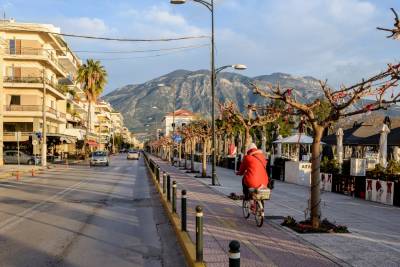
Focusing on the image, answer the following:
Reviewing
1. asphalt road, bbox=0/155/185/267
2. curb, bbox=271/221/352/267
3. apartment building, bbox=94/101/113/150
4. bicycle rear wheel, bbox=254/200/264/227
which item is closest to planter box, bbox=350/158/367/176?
asphalt road, bbox=0/155/185/267

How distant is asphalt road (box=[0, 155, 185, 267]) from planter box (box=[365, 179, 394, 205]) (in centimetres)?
763

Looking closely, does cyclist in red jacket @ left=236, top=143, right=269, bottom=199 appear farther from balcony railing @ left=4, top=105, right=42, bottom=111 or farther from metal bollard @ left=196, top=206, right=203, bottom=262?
balcony railing @ left=4, top=105, right=42, bottom=111

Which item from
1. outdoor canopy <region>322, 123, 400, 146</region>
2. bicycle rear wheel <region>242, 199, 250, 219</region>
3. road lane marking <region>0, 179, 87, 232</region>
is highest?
outdoor canopy <region>322, 123, 400, 146</region>

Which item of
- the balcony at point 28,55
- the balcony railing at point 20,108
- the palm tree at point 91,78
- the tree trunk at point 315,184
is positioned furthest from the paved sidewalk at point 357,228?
the palm tree at point 91,78

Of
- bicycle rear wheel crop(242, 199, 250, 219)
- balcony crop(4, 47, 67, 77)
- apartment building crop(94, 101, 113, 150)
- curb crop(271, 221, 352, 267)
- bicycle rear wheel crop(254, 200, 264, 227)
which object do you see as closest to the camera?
curb crop(271, 221, 352, 267)

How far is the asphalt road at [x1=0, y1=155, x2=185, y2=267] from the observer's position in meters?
8.34

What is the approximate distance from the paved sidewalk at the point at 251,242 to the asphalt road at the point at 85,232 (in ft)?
2.28

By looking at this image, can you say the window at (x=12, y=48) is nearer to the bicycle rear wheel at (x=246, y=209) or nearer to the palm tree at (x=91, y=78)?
the palm tree at (x=91, y=78)

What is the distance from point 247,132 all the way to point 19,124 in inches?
1704

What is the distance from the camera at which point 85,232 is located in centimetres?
1098

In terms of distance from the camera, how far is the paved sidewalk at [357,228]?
8016mm

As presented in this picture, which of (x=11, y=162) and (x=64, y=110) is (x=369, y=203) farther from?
(x=64, y=110)

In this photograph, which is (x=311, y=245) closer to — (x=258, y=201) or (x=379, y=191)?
(x=258, y=201)

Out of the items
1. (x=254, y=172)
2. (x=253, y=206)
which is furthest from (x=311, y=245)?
(x=254, y=172)
